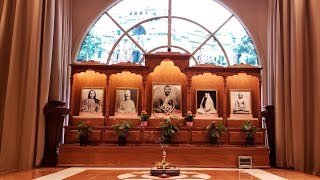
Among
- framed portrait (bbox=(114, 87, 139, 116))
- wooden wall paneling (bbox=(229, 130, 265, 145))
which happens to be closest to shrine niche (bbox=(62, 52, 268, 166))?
framed portrait (bbox=(114, 87, 139, 116))

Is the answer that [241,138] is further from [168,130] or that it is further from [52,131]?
[52,131]

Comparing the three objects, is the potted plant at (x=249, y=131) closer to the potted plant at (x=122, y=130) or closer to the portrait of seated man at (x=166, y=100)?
the portrait of seated man at (x=166, y=100)

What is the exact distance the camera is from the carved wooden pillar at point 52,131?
6340 millimetres

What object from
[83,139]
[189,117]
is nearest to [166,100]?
[189,117]

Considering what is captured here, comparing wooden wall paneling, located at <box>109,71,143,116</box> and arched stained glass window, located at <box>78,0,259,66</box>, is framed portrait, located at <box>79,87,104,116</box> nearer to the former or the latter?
wooden wall paneling, located at <box>109,71,143,116</box>

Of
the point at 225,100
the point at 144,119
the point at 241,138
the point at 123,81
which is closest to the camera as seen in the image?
the point at 241,138

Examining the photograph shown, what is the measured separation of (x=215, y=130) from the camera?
6.73 metres

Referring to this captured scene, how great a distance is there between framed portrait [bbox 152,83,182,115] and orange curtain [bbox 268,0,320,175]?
201 cm

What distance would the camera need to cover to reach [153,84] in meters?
7.69

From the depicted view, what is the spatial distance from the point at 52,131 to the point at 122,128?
4.13 feet

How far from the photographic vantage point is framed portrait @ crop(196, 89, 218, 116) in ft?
24.8

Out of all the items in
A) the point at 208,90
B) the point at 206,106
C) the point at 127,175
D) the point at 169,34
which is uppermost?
the point at 169,34

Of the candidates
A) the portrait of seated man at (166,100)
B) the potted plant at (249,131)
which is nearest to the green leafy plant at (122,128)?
the portrait of seated man at (166,100)

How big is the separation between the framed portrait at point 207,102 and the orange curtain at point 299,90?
1.32m
